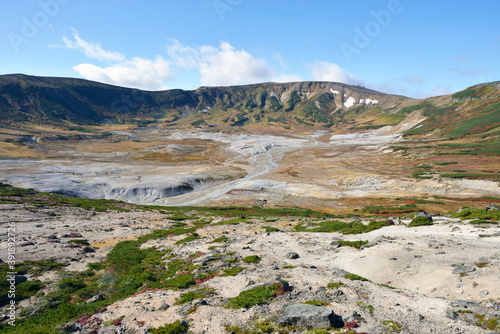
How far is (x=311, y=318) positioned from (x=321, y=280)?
18.3 feet

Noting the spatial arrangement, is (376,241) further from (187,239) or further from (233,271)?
(187,239)

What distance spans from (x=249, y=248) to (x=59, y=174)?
9955 cm

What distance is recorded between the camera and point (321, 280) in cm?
1675

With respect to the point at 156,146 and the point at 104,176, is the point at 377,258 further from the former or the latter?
the point at 156,146

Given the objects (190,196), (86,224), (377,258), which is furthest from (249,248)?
(190,196)

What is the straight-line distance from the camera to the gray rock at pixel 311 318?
11.4m

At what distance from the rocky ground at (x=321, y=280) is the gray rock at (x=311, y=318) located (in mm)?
46

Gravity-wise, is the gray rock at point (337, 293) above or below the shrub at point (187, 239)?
above

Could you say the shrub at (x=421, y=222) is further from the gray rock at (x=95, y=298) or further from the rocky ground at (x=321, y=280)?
the gray rock at (x=95, y=298)

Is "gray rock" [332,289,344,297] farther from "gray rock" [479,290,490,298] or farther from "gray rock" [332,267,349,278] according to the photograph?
"gray rock" [479,290,490,298]

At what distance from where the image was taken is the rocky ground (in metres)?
11.8

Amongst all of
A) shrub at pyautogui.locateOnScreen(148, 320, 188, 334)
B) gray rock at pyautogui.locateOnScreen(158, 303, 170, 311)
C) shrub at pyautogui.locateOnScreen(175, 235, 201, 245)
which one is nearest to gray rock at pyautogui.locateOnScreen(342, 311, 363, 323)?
shrub at pyautogui.locateOnScreen(148, 320, 188, 334)

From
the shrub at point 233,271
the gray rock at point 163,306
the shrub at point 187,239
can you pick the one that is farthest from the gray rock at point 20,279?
the shrub at point 233,271

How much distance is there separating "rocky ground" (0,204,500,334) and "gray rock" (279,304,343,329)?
5 centimetres
